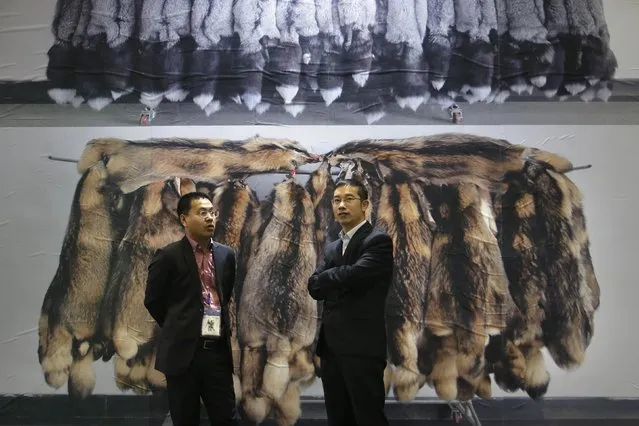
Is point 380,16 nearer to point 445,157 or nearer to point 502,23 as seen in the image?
point 502,23

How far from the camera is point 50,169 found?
10.3 ft

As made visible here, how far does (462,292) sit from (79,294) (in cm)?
193

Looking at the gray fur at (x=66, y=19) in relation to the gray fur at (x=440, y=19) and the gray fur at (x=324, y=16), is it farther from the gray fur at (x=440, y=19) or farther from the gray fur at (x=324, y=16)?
the gray fur at (x=440, y=19)

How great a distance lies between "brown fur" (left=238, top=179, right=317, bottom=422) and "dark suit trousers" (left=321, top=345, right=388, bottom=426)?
2.11 ft

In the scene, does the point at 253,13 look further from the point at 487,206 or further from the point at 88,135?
the point at 487,206

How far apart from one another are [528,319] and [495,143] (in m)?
0.89


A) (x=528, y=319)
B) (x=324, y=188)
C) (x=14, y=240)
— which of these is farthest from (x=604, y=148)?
(x=14, y=240)

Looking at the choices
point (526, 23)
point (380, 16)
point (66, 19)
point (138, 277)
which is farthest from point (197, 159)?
point (526, 23)

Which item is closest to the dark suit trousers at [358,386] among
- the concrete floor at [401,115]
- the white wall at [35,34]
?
the concrete floor at [401,115]

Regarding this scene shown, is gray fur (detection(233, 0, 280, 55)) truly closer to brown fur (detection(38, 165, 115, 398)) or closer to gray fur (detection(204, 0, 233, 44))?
gray fur (detection(204, 0, 233, 44))

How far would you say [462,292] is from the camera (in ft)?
9.86

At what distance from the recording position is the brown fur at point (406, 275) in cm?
298

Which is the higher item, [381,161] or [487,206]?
[381,161]

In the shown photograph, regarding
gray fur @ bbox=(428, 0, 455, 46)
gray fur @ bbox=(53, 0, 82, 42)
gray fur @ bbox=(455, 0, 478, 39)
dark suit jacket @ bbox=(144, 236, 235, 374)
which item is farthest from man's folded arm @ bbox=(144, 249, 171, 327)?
gray fur @ bbox=(455, 0, 478, 39)
